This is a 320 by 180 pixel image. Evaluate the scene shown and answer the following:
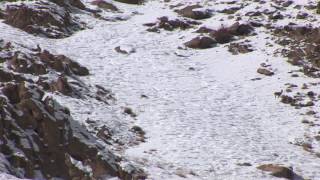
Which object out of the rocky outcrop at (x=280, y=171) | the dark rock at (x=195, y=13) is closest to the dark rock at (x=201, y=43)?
the dark rock at (x=195, y=13)

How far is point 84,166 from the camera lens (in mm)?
14422

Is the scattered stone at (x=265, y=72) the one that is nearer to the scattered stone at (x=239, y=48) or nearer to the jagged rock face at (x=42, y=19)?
the scattered stone at (x=239, y=48)

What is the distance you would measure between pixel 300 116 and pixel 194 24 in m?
14.1

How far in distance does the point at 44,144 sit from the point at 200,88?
1149 cm

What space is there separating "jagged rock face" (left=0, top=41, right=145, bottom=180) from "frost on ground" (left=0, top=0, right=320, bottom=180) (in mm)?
999

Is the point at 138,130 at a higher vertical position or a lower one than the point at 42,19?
lower

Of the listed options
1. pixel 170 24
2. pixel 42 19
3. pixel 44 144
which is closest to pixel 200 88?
pixel 170 24

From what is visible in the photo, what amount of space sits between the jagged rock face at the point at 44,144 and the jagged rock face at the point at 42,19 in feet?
Answer: 44.2

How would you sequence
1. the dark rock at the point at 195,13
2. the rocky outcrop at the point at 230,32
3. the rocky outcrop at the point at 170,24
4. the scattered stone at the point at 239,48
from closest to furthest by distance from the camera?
1. the scattered stone at the point at 239,48
2. the rocky outcrop at the point at 230,32
3. the rocky outcrop at the point at 170,24
4. the dark rock at the point at 195,13

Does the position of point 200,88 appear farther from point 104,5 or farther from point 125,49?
point 104,5

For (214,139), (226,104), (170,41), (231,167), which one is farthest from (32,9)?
(231,167)

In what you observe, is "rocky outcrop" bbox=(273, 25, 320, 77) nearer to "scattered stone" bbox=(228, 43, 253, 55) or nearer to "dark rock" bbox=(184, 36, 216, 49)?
"scattered stone" bbox=(228, 43, 253, 55)

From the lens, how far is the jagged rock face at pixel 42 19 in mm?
28661

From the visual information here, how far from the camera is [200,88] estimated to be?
2456 centimetres
